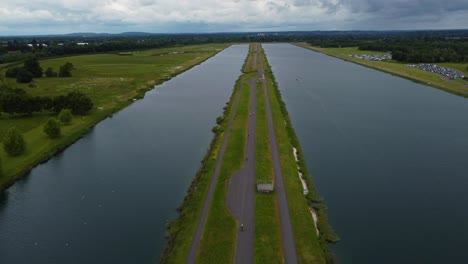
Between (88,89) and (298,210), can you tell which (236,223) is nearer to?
(298,210)

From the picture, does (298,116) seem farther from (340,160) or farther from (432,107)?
(432,107)

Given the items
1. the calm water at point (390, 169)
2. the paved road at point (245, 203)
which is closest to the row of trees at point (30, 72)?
the calm water at point (390, 169)

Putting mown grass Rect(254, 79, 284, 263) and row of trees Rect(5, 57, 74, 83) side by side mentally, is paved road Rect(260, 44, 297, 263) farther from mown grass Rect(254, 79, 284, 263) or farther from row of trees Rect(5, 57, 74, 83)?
row of trees Rect(5, 57, 74, 83)

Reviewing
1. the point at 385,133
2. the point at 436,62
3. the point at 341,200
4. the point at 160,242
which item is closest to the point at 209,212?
the point at 160,242

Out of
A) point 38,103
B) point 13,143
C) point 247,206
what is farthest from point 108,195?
point 38,103

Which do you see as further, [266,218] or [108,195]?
[108,195]

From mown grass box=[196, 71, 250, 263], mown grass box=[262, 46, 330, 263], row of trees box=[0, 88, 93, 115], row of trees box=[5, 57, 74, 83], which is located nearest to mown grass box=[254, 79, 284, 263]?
mown grass box=[262, 46, 330, 263]
